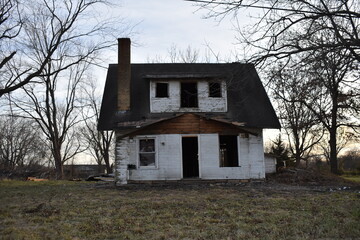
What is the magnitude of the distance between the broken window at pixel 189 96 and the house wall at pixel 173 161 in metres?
2.67

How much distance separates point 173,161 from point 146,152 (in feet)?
4.52

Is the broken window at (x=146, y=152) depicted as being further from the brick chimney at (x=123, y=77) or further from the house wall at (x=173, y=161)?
the brick chimney at (x=123, y=77)

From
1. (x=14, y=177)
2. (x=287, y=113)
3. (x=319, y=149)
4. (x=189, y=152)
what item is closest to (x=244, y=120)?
(x=189, y=152)

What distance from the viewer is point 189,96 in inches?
778

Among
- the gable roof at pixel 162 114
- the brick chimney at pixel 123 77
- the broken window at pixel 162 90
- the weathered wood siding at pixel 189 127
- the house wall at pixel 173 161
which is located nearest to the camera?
the house wall at pixel 173 161

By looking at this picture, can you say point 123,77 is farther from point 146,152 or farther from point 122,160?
point 122,160

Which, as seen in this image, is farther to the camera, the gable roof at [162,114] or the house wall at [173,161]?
the gable roof at [162,114]

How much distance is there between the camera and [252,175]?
17.7 m

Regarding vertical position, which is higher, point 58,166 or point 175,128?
point 175,128

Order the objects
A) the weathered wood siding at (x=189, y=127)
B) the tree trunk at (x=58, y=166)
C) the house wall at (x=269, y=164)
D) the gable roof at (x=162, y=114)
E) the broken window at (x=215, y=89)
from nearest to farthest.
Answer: the broken window at (x=215, y=89) < the weathered wood siding at (x=189, y=127) < the gable roof at (x=162, y=114) < the house wall at (x=269, y=164) < the tree trunk at (x=58, y=166)

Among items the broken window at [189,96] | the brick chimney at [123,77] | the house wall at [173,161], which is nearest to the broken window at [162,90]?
the broken window at [189,96]

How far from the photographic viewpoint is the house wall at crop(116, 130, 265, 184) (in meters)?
17.4

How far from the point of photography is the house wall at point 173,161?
17.4 m

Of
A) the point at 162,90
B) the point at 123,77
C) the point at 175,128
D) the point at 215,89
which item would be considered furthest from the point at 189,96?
the point at 215,89
